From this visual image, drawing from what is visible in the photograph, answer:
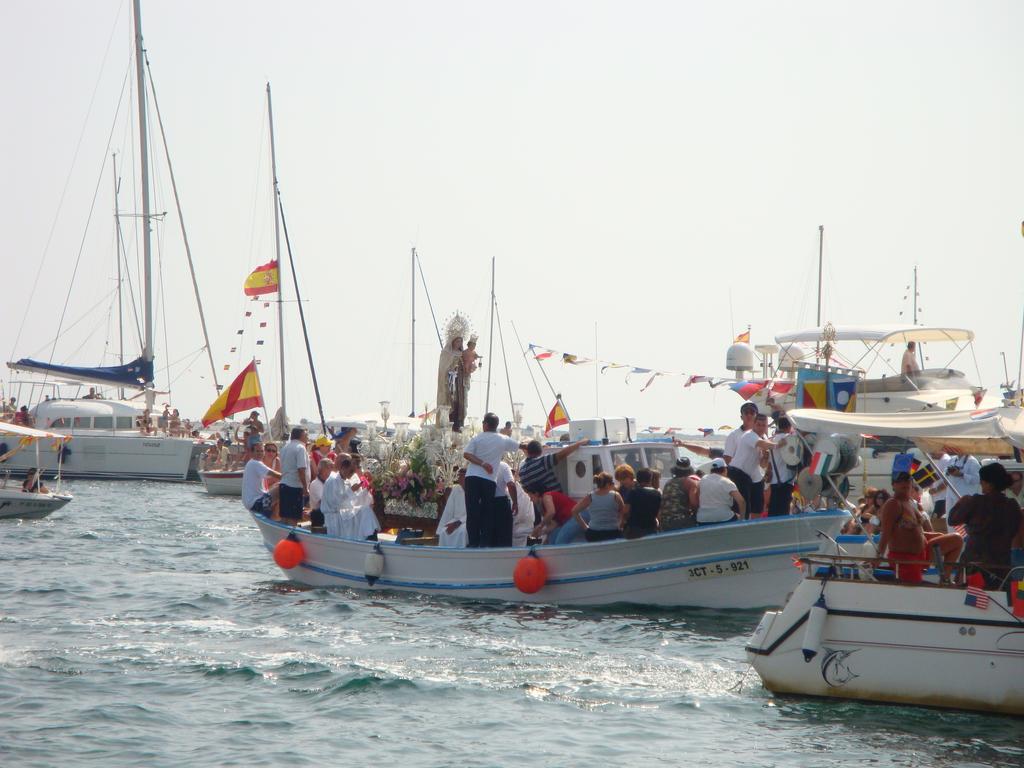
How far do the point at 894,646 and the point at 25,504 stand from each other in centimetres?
2439

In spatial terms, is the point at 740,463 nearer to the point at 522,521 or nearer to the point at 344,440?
the point at 522,521

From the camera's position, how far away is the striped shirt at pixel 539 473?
629 inches

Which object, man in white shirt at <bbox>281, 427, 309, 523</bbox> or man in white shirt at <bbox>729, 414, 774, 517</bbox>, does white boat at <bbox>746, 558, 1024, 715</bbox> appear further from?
man in white shirt at <bbox>281, 427, 309, 523</bbox>

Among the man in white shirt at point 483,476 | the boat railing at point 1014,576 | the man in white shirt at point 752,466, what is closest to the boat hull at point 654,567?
the man in white shirt at point 483,476

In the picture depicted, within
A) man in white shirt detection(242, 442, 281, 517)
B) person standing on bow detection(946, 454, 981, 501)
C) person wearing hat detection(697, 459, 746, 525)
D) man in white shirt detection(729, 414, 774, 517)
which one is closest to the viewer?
person wearing hat detection(697, 459, 746, 525)

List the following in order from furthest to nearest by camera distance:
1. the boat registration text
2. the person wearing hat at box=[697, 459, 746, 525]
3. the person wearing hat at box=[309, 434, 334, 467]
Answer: the person wearing hat at box=[309, 434, 334, 467]
the boat registration text
the person wearing hat at box=[697, 459, 746, 525]

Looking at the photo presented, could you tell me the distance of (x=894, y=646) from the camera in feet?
33.1

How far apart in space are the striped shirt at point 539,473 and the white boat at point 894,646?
561cm

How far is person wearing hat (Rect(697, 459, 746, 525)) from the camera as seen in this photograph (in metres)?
14.1

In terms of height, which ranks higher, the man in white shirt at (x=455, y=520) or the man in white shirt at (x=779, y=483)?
the man in white shirt at (x=779, y=483)

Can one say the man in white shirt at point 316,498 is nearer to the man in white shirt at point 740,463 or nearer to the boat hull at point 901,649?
the man in white shirt at point 740,463

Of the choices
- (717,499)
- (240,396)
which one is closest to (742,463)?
(717,499)

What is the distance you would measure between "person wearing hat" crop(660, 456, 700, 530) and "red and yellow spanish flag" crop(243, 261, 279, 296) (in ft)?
107

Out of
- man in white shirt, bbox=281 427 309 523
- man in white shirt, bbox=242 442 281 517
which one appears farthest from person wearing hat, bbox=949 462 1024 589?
man in white shirt, bbox=242 442 281 517
